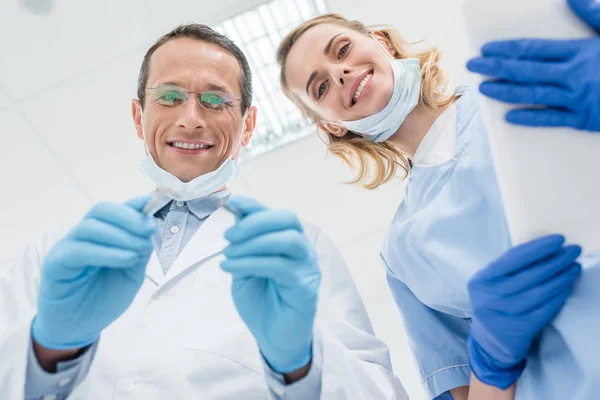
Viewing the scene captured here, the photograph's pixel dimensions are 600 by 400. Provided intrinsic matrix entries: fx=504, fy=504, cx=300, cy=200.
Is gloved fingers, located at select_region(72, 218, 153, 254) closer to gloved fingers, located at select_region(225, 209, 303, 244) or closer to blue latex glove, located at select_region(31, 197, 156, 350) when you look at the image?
blue latex glove, located at select_region(31, 197, 156, 350)

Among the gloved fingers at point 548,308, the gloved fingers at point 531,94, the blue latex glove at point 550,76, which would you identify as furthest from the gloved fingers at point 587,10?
the gloved fingers at point 548,308

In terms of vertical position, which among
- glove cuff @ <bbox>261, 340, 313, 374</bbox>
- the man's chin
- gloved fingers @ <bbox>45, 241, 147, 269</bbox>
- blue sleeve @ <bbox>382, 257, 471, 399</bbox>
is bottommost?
blue sleeve @ <bbox>382, 257, 471, 399</bbox>

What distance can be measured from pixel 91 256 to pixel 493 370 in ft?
2.73

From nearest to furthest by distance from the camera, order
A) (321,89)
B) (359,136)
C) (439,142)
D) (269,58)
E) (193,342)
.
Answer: (193,342), (439,142), (321,89), (359,136), (269,58)

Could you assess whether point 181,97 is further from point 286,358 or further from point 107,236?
point 286,358

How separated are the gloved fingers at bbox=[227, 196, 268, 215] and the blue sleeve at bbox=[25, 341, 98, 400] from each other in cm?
42

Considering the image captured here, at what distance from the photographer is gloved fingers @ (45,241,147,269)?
0.88m

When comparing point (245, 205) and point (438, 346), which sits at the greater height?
point (245, 205)

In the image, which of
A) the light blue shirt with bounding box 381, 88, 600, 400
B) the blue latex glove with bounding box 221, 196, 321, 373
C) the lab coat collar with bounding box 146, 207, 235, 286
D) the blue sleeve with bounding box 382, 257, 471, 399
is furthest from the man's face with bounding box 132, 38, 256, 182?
the blue sleeve with bounding box 382, 257, 471, 399

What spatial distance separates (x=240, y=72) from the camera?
5.25 ft

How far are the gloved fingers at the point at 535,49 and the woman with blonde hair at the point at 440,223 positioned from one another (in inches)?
12.8

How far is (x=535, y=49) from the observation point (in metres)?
0.90

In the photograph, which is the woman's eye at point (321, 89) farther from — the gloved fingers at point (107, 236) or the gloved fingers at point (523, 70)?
the gloved fingers at point (107, 236)

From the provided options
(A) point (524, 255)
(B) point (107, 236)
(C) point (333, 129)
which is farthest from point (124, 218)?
(C) point (333, 129)
